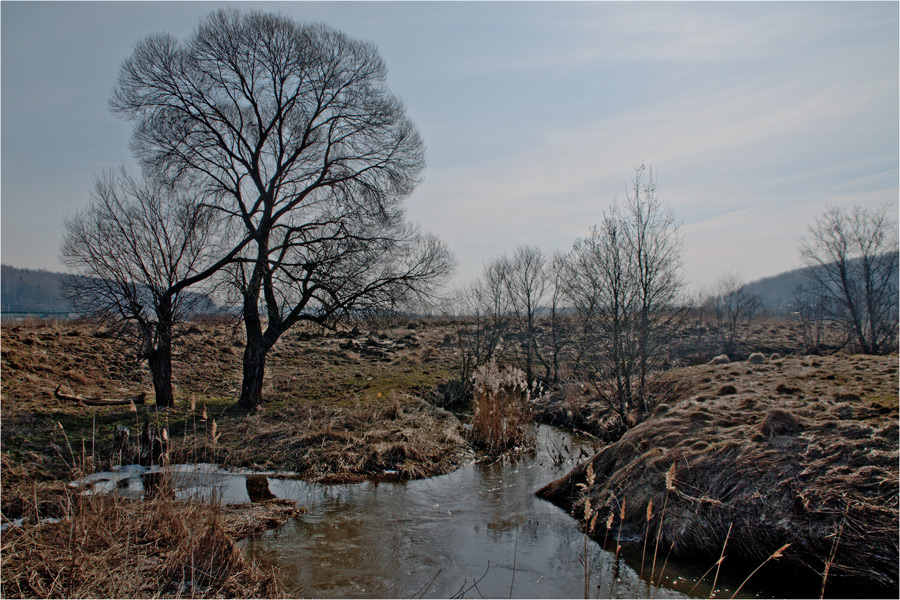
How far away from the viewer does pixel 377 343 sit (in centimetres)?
2616

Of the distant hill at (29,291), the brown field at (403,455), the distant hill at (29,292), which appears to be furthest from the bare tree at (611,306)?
the distant hill at (29,291)

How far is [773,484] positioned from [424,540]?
464 cm

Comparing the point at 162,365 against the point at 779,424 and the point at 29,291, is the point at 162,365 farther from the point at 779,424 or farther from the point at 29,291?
the point at 29,291

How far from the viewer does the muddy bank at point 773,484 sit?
5.56 metres

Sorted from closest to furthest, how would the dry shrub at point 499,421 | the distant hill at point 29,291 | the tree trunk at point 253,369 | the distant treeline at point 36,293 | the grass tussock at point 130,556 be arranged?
1. the grass tussock at point 130,556
2. the dry shrub at point 499,421
3. the tree trunk at point 253,369
4. the distant treeline at point 36,293
5. the distant hill at point 29,291

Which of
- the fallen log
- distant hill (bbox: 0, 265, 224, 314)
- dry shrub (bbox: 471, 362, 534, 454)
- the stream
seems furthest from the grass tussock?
distant hill (bbox: 0, 265, 224, 314)

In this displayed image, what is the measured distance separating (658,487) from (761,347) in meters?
24.5

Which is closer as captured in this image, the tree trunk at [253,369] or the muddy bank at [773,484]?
the muddy bank at [773,484]

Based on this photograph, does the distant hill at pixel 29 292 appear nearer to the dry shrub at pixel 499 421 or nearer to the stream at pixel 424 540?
the dry shrub at pixel 499 421

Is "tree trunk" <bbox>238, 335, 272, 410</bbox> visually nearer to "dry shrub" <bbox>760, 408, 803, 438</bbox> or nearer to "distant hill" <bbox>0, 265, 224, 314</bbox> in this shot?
"dry shrub" <bbox>760, 408, 803, 438</bbox>

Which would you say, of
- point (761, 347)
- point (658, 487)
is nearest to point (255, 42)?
point (658, 487)

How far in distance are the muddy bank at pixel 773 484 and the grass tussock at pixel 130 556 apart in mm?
4109

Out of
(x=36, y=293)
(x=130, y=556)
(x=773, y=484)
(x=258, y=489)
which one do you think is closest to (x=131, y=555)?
(x=130, y=556)

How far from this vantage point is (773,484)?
6.34m
